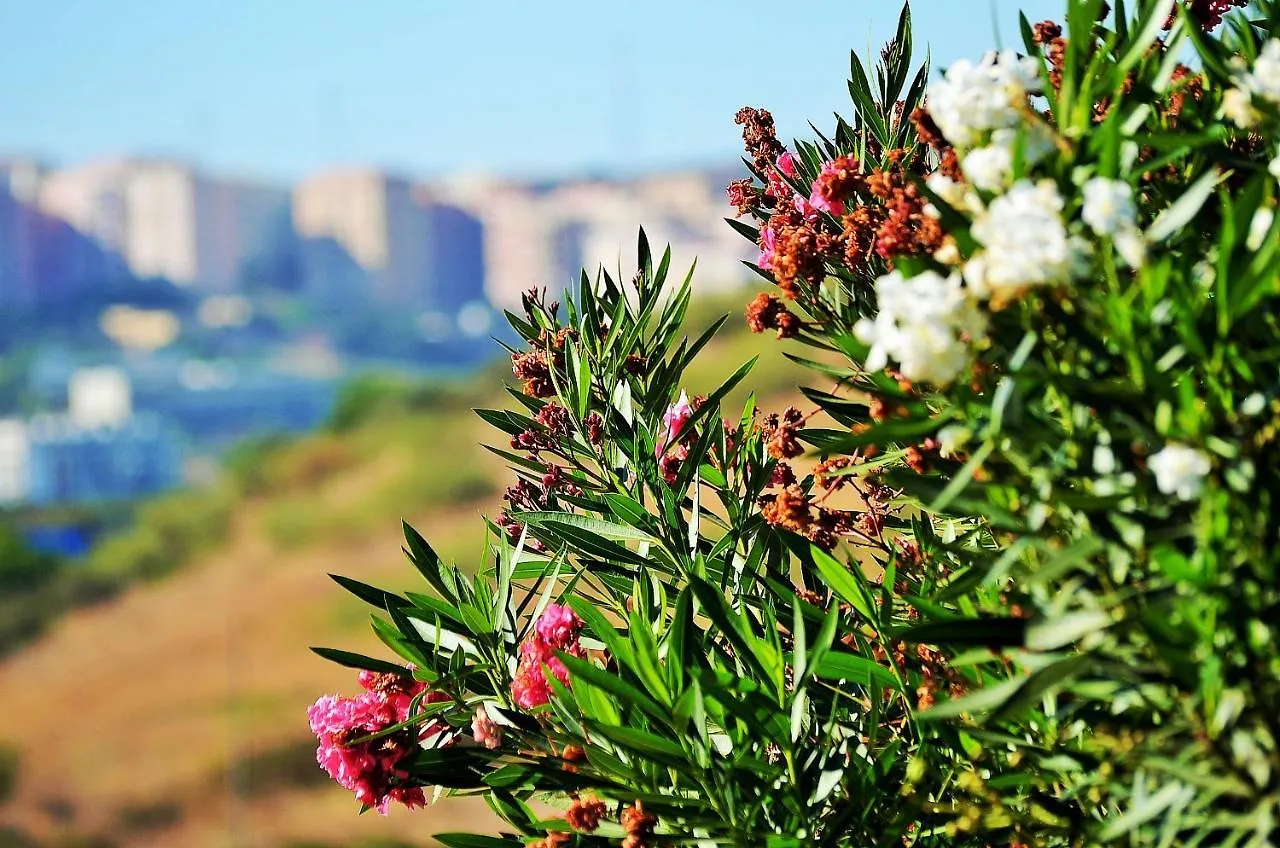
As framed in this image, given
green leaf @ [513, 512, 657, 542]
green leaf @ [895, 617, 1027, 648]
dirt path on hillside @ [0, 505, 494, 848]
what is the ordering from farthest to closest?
1. dirt path on hillside @ [0, 505, 494, 848]
2. green leaf @ [513, 512, 657, 542]
3. green leaf @ [895, 617, 1027, 648]

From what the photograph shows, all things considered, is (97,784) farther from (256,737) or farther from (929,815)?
(929,815)

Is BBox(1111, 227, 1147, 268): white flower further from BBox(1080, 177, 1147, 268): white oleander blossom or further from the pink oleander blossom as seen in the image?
the pink oleander blossom

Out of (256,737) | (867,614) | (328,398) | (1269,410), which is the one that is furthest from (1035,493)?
(328,398)

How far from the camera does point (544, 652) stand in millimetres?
1087

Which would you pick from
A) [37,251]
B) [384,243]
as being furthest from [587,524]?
[37,251]

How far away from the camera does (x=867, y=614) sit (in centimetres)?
100

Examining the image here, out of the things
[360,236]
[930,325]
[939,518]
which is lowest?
[939,518]

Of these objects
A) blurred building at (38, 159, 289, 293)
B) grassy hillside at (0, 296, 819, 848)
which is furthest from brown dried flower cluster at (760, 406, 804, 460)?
blurred building at (38, 159, 289, 293)

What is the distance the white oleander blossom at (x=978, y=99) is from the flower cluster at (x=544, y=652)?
462 millimetres

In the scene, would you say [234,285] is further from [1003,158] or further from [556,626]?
[1003,158]

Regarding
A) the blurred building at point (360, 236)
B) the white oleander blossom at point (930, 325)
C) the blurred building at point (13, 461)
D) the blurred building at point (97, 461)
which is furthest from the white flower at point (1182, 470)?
the blurred building at point (360, 236)

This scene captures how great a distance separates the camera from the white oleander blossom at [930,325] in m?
0.71

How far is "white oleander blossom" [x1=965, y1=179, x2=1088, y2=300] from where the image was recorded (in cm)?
69

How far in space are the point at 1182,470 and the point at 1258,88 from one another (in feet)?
0.81
